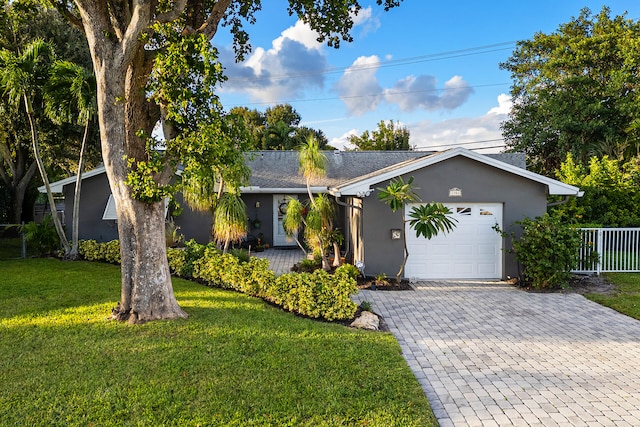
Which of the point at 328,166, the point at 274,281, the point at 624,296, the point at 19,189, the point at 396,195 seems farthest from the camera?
the point at 19,189

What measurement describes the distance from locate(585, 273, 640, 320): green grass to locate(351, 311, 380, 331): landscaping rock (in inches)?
214

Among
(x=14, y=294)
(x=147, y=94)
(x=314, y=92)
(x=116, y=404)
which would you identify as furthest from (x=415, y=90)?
(x=116, y=404)

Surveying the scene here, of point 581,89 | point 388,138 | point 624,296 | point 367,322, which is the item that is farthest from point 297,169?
point 388,138

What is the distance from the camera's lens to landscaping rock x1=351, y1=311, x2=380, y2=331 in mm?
6996

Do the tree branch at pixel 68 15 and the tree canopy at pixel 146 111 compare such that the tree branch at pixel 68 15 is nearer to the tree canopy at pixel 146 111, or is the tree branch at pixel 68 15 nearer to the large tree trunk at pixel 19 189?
the tree canopy at pixel 146 111

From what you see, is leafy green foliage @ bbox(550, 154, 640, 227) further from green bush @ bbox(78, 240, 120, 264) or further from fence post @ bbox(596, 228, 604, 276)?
green bush @ bbox(78, 240, 120, 264)

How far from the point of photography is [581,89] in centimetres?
2419

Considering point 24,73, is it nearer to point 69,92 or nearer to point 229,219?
point 69,92

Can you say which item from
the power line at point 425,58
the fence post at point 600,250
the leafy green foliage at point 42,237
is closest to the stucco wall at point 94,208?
the leafy green foliage at point 42,237

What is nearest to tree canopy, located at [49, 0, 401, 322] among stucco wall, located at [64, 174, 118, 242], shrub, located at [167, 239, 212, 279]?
shrub, located at [167, 239, 212, 279]

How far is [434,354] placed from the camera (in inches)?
233

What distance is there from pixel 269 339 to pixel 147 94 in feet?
16.8

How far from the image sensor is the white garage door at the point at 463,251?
37.0 feet

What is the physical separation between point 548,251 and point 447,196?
2.92 meters
